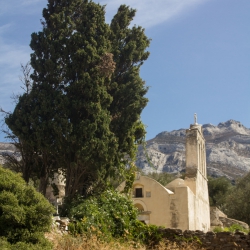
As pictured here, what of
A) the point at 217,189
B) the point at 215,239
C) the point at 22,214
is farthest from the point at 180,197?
the point at 217,189

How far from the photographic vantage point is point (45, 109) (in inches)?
546

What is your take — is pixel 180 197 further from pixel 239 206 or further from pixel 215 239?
pixel 239 206

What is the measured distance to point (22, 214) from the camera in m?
9.06

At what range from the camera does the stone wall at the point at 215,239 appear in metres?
12.8

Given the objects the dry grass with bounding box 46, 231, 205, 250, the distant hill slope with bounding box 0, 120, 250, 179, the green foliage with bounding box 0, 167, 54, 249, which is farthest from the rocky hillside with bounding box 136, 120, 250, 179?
the green foliage with bounding box 0, 167, 54, 249

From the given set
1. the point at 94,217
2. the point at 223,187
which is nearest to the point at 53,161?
the point at 94,217

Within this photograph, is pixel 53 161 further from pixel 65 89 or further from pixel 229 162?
pixel 229 162

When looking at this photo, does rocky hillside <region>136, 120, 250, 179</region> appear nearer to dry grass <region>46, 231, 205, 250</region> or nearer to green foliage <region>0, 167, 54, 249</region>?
dry grass <region>46, 231, 205, 250</region>

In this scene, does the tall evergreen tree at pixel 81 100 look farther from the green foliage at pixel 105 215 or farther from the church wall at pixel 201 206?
the church wall at pixel 201 206

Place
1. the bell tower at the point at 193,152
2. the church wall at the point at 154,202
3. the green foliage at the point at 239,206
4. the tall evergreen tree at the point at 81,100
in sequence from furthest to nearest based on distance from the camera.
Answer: the green foliage at the point at 239,206
the bell tower at the point at 193,152
the church wall at the point at 154,202
the tall evergreen tree at the point at 81,100

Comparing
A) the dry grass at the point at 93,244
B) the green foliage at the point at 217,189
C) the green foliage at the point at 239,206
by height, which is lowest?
the dry grass at the point at 93,244

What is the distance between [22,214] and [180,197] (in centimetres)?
1257

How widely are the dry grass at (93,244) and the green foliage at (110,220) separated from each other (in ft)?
1.64

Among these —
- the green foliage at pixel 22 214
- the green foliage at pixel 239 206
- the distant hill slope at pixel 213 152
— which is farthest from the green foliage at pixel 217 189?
the green foliage at pixel 22 214
